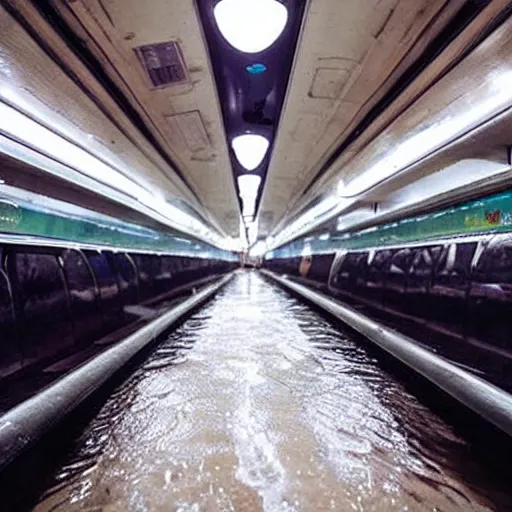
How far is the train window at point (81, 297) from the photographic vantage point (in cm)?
247

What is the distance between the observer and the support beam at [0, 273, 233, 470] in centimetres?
113

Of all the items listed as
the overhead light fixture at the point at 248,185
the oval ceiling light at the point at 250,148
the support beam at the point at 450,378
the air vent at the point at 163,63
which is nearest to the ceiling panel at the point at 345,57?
the oval ceiling light at the point at 250,148

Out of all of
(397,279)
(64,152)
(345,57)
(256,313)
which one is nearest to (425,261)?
(397,279)

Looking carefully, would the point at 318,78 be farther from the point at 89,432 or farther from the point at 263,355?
the point at 89,432

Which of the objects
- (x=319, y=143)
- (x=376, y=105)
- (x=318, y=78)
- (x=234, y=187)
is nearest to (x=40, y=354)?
(x=318, y=78)

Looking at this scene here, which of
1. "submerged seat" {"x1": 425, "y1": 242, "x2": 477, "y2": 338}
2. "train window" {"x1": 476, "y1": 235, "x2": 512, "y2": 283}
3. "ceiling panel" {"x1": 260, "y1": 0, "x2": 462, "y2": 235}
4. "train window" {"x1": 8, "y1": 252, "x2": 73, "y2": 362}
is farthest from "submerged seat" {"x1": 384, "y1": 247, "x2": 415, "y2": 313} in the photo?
"train window" {"x1": 8, "y1": 252, "x2": 73, "y2": 362}

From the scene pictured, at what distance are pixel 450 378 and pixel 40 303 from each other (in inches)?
82.8

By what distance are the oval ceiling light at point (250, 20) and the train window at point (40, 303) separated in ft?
5.41

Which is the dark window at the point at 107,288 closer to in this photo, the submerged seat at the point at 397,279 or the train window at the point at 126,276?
the train window at the point at 126,276

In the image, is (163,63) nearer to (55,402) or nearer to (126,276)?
(55,402)

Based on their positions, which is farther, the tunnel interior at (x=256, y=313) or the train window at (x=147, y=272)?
the train window at (x=147, y=272)

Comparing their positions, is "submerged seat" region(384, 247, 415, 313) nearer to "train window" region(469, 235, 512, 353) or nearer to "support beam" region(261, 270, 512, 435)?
"support beam" region(261, 270, 512, 435)

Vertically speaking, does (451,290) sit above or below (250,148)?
below

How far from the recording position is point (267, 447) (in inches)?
53.7
